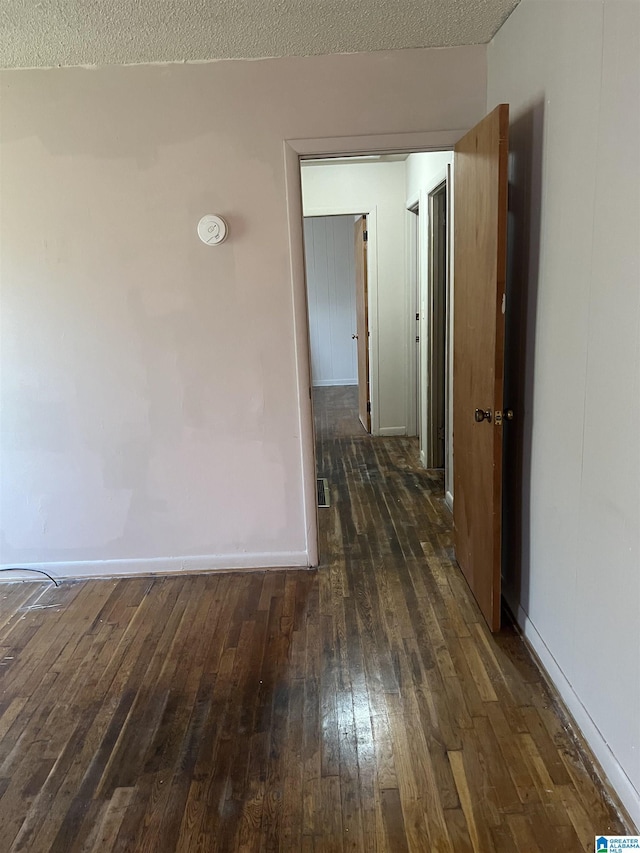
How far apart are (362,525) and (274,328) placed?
53.7 inches

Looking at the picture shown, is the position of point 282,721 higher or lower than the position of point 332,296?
lower

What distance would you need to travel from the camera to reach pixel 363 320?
18.3 feet

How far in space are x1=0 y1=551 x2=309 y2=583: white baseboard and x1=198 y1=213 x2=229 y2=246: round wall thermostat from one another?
157cm

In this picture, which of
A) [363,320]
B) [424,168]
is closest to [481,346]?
[424,168]

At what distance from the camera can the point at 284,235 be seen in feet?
8.66

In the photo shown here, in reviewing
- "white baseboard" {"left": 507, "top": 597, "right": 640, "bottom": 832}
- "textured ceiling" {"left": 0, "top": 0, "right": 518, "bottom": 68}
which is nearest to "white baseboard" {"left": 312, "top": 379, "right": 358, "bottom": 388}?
"textured ceiling" {"left": 0, "top": 0, "right": 518, "bottom": 68}

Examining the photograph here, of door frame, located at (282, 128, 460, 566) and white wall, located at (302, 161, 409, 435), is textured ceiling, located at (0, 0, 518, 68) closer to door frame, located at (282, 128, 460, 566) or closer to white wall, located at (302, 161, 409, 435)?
door frame, located at (282, 128, 460, 566)

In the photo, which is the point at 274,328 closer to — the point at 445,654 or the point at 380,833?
the point at 445,654

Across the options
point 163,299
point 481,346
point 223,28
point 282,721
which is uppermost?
point 223,28

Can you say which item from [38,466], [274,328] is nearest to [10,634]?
[38,466]

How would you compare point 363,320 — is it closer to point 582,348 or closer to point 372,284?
point 372,284

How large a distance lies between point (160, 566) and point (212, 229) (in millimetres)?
1714

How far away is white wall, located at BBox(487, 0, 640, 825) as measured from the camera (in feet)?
4.71

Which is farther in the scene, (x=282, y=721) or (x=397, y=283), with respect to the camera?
(x=397, y=283)
